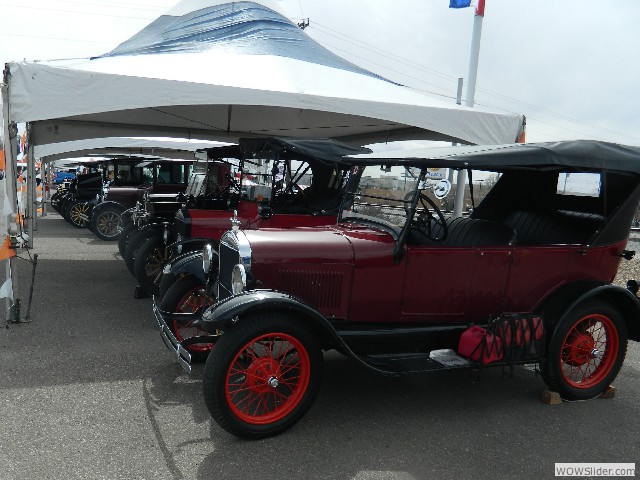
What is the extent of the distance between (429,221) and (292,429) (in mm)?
1716

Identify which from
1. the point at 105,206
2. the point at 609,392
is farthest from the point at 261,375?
the point at 105,206

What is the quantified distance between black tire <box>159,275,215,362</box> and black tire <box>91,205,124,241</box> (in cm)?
785

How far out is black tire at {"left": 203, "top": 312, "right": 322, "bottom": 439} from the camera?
2930mm

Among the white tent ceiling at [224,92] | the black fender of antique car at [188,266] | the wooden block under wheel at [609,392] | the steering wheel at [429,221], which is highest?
the white tent ceiling at [224,92]

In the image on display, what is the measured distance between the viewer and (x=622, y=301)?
396cm

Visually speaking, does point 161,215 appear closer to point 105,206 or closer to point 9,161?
point 9,161

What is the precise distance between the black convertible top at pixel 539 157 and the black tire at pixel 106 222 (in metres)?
9.13

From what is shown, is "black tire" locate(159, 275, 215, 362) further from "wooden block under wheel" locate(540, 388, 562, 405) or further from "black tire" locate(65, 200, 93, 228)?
"black tire" locate(65, 200, 93, 228)

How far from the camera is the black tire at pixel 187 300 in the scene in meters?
4.16

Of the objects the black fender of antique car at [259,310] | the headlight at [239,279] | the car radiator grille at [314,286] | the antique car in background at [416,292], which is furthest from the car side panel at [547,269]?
the headlight at [239,279]

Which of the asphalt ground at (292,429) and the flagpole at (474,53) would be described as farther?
the flagpole at (474,53)

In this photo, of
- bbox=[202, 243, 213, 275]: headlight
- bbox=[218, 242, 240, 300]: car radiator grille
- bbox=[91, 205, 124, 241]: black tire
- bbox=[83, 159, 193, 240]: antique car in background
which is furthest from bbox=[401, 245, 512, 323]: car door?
bbox=[91, 205, 124, 241]: black tire

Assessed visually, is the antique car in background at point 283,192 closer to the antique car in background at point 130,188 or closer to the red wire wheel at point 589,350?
the red wire wheel at point 589,350

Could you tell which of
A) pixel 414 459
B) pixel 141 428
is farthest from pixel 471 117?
pixel 141 428
